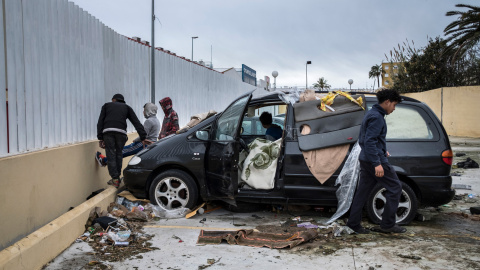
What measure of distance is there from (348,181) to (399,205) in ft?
2.45

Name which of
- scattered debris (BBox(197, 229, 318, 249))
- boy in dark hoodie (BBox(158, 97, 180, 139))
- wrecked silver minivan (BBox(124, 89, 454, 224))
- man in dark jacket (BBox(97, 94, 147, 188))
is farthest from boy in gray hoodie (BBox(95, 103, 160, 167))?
scattered debris (BBox(197, 229, 318, 249))

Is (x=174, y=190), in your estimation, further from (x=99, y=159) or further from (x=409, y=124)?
(x=409, y=124)

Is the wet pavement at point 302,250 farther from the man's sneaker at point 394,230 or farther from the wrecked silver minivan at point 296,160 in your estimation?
the wrecked silver minivan at point 296,160

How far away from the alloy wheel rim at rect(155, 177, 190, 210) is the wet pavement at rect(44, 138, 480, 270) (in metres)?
0.33

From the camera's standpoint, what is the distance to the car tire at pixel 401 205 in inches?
219

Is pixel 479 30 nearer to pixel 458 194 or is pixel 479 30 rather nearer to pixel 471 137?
pixel 471 137

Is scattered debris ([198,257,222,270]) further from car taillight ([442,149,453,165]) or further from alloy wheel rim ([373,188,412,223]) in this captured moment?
car taillight ([442,149,453,165])

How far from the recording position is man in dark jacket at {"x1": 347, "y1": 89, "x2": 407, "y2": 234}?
5055 mm

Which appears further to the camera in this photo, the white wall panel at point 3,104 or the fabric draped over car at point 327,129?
the fabric draped over car at point 327,129

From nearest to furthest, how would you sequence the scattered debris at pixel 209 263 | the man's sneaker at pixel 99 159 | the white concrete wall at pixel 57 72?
the scattered debris at pixel 209 263
the white concrete wall at pixel 57 72
the man's sneaker at pixel 99 159

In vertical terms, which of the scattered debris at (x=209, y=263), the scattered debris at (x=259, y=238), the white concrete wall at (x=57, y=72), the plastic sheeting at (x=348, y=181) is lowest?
the scattered debris at (x=209, y=263)

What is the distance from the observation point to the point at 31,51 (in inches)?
212

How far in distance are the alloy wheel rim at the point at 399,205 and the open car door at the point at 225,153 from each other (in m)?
1.88

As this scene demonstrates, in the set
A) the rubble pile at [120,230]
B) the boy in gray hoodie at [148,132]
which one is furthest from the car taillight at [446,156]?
the boy in gray hoodie at [148,132]
